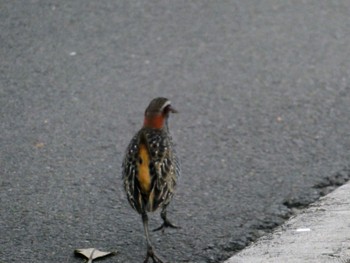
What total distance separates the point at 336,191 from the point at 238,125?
4.01 ft

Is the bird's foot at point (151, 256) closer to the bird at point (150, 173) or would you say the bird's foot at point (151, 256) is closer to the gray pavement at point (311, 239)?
the bird at point (150, 173)

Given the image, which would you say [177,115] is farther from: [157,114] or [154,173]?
[154,173]

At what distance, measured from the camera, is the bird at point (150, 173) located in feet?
16.0

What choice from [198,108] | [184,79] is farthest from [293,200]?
[184,79]

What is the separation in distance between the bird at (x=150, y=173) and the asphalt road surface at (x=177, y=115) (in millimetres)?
370

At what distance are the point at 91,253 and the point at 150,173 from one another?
572 millimetres

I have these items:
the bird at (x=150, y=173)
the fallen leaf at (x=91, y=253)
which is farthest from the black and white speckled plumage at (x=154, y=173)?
the fallen leaf at (x=91, y=253)

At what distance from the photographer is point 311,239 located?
516cm

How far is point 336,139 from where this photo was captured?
6727mm

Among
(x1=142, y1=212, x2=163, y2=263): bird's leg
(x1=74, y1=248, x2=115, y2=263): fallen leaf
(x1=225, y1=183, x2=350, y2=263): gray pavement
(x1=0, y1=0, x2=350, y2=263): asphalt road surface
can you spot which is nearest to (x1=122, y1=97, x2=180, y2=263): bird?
(x1=142, y1=212, x2=163, y2=263): bird's leg

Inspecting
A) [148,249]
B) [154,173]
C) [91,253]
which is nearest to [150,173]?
[154,173]

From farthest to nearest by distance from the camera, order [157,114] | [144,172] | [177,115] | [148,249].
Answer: [177,115]
[157,114]
[148,249]
[144,172]

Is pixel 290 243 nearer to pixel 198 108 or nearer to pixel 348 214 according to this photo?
pixel 348 214

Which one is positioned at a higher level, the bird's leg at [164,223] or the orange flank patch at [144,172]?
the orange flank patch at [144,172]
